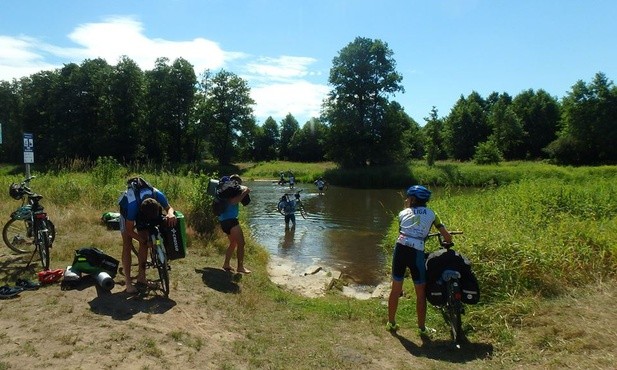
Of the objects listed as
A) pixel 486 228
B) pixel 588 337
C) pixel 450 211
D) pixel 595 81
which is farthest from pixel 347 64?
pixel 588 337

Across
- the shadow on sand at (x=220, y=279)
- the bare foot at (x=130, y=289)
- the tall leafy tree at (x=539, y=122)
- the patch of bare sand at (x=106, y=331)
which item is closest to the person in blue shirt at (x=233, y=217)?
the shadow on sand at (x=220, y=279)

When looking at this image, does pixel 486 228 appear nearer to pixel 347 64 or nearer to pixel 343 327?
pixel 343 327

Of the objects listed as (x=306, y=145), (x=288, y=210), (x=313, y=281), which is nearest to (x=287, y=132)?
(x=306, y=145)

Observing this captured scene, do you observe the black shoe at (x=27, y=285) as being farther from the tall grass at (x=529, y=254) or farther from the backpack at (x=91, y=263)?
the tall grass at (x=529, y=254)

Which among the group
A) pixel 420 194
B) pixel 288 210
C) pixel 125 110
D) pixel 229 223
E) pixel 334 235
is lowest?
pixel 334 235

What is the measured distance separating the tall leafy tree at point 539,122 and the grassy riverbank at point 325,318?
218 feet

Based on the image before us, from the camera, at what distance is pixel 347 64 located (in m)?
53.7

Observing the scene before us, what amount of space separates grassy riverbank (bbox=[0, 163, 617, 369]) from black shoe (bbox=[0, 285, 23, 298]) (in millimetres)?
125

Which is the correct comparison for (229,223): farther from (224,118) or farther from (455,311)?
(224,118)

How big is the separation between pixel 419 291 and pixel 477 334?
36.5 inches

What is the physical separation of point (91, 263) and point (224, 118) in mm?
60539

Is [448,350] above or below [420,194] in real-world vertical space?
below

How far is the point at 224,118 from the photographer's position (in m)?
65.7

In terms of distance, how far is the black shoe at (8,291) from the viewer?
615cm
